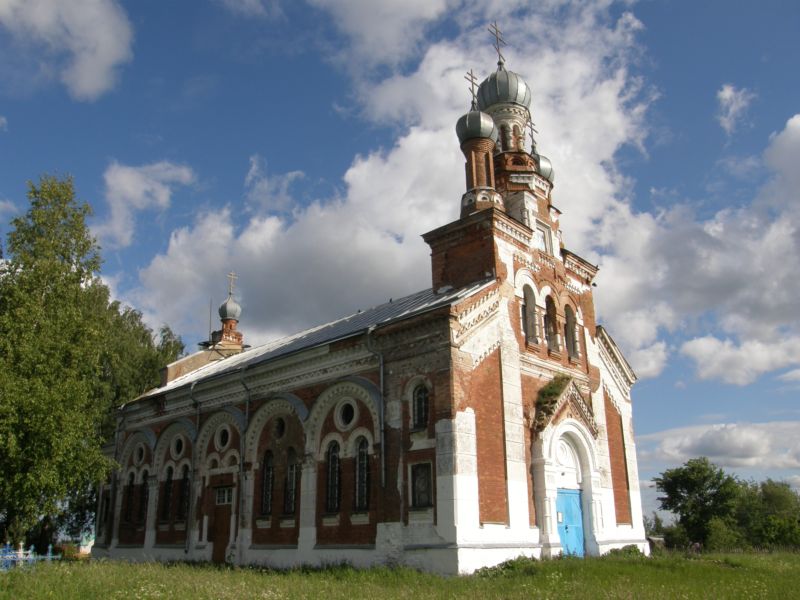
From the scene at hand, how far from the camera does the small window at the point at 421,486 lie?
15.4 m

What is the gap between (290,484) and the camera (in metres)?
19.7

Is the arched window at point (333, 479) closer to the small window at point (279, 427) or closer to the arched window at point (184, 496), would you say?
the small window at point (279, 427)

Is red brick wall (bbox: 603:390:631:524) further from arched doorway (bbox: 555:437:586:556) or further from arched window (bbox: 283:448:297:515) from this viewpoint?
arched window (bbox: 283:448:297:515)

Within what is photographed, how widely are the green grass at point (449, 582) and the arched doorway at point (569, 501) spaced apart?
1212mm

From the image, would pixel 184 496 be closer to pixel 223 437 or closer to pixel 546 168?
pixel 223 437

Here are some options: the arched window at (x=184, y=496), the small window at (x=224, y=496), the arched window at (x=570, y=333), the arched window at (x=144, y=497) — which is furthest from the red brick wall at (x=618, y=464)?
the arched window at (x=144, y=497)

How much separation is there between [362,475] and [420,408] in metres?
2.63

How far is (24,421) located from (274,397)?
6.56m

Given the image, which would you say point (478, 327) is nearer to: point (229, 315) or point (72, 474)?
point (72, 474)

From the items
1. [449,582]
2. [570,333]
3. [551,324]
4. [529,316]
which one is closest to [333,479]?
[449,582]

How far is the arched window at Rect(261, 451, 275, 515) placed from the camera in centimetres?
2014

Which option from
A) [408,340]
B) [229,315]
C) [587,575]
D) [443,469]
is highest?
[229,315]

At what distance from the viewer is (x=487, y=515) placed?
15.3 m

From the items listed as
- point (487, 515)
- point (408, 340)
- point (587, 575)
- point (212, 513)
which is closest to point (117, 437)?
point (212, 513)
